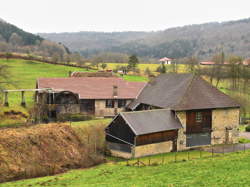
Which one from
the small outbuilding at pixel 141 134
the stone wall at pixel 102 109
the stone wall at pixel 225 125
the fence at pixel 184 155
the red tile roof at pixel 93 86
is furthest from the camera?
the red tile roof at pixel 93 86

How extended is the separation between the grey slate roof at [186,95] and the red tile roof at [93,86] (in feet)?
18.2

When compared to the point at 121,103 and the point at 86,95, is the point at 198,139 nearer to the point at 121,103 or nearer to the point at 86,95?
the point at 121,103

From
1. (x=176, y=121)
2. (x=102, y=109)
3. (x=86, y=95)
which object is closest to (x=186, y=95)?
(x=176, y=121)

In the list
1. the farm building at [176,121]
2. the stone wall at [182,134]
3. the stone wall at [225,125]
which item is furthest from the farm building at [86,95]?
the stone wall at [225,125]

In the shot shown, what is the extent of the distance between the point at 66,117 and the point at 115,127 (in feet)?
35.4

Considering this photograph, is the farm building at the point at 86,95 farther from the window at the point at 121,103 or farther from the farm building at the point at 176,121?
the farm building at the point at 176,121

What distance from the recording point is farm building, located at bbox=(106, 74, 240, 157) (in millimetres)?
31016

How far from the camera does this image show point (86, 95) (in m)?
44.7

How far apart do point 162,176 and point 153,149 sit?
1010cm

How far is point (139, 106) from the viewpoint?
40875 millimetres

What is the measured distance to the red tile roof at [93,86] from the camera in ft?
149

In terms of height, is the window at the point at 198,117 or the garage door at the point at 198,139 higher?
the window at the point at 198,117

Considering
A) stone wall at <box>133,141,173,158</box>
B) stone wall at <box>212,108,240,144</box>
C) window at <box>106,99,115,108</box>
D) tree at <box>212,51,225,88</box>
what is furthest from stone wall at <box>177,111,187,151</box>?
tree at <box>212,51,225,88</box>

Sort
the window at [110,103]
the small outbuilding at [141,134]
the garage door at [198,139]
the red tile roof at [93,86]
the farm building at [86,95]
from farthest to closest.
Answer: the red tile roof at [93,86] < the window at [110,103] < the farm building at [86,95] < the garage door at [198,139] < the small outbuilding at [141,134]
